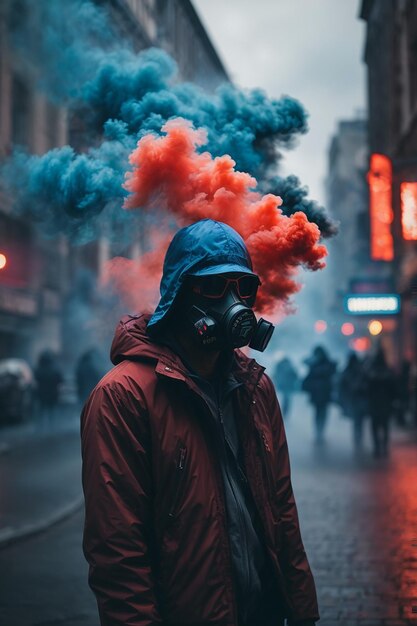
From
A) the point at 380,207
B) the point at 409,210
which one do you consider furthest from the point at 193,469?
the point at 380,207

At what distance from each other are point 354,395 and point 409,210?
6150 millimetres

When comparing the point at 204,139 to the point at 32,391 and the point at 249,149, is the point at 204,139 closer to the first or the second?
the point at 249,149

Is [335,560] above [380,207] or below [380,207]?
below

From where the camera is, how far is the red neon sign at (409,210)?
37.1 ft

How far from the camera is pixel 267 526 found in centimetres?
288

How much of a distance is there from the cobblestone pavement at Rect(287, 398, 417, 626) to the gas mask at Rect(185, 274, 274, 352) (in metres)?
3.13

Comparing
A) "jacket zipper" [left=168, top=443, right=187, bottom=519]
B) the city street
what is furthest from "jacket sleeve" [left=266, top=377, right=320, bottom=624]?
the city street

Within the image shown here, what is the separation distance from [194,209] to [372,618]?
3.27 meters

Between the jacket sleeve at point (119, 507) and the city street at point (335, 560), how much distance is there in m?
3.07

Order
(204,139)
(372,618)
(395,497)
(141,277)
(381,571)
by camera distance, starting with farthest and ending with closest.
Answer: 1. (395,497)
2. (381,571)
3. (372,618)
4. (141,277)
5. (204,139)

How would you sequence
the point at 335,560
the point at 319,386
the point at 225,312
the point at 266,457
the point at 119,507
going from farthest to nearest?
1. the point at 319,386
2. the point at 335,560
3. the point at 266,457
4. the point at 225,312
5. the point at 119,507

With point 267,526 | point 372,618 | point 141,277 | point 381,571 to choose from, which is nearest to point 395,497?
point 381,571

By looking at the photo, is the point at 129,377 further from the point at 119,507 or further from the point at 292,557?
the point at 292,557

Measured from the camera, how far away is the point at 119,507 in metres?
2.63
